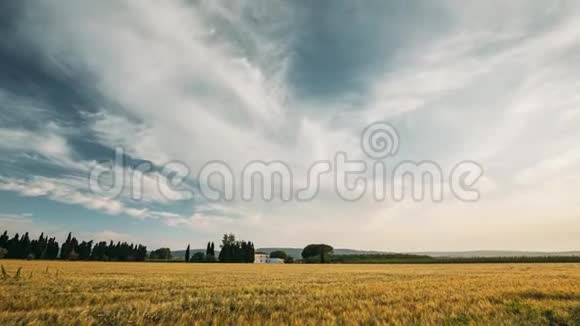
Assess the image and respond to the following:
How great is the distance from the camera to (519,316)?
7457mm

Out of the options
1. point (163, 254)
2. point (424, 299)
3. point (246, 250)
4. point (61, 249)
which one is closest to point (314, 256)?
point (246, 250)

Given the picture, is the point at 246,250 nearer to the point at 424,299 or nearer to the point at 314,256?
the point at 314,256

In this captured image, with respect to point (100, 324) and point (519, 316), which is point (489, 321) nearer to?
point (519, 316)

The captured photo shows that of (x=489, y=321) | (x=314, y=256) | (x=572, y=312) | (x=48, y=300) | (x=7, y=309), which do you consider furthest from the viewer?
(x=314, y=256)

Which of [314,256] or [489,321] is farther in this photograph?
[314,256]

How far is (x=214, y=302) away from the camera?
9109 millimetres

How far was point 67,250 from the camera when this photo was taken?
379 feet

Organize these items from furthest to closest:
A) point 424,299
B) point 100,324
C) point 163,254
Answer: point 163,254 < point 424,299 < point 100,324

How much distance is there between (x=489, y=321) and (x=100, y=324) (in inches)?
320

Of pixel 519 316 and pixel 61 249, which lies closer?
pixel 519 316

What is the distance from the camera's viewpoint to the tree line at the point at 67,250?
108 m

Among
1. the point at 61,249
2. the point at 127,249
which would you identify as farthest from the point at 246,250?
the point at 61,249

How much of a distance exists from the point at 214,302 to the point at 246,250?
124m

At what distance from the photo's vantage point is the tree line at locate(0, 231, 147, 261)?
108 meters
